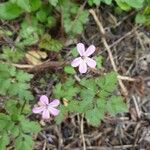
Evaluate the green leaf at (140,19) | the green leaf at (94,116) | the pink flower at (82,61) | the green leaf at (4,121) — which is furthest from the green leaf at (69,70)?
the green leaf at (140,19)

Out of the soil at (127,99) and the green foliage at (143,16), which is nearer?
the soil at (127,99)

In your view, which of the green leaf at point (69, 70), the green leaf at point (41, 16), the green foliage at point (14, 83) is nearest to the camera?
the green foliage at point (14, 83)

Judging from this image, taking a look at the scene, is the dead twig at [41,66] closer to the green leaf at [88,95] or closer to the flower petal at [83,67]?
the flower petal at [83,67]

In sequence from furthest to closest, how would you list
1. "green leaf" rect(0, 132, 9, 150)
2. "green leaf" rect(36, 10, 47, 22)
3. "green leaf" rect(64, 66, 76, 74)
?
"green leaf" rect(36, 10, 47, 22)
"green leaf" rect(64, 66, 76, 74)
"green leaf" rect(0, 132, 9, 150)

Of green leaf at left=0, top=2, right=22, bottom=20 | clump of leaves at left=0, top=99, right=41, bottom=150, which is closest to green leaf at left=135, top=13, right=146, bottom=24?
green leaf at left=0, top=2, right=22, bottom=20

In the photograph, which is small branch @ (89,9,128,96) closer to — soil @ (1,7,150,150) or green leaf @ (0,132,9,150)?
soil @ (1,7,150,150)

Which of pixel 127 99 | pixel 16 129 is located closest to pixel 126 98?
pixel 127 99

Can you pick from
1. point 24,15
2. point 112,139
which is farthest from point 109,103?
point 24,15
